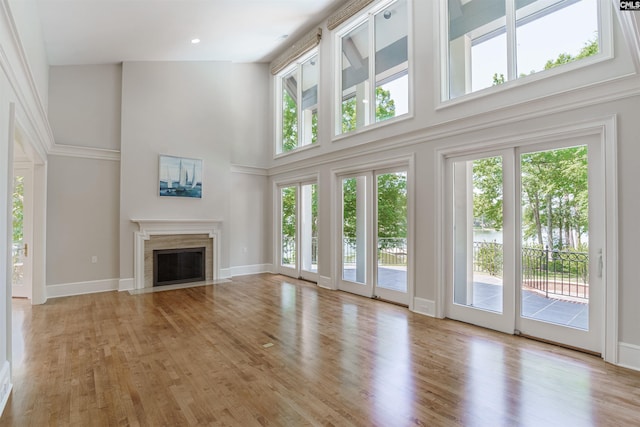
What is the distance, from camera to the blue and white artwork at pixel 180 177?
21.2ft

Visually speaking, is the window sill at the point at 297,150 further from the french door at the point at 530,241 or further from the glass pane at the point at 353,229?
the french door at the point at 530,241

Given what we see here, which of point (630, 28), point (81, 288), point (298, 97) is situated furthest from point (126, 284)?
point (630, 28)

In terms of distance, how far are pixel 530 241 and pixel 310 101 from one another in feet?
16.5

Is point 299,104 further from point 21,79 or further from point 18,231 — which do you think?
point 18,231

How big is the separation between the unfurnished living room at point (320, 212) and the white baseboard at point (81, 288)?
36 millimetres

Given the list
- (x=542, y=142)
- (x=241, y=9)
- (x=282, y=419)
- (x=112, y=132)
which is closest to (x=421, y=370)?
(x=282, y=419)

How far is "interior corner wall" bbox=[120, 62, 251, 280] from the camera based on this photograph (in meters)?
6.16

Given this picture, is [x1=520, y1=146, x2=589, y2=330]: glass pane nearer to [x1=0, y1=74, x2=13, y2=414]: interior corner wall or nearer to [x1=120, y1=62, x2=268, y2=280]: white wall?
[x1=0, y1=74, x2=13, y2=414]: interior corner wall

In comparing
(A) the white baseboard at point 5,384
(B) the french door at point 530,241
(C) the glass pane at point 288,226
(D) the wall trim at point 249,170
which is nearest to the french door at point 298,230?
(C) the glass pane at point 288,226

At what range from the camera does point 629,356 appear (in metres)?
2.80

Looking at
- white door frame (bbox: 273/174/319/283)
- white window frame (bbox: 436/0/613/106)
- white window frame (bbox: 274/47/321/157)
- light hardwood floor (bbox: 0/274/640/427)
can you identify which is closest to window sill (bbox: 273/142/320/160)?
white window frame (bbox: 274/47/321/157)

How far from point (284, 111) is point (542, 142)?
5642 millimetres

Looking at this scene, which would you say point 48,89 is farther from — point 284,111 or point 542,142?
point 542,142

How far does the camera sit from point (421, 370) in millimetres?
2775
